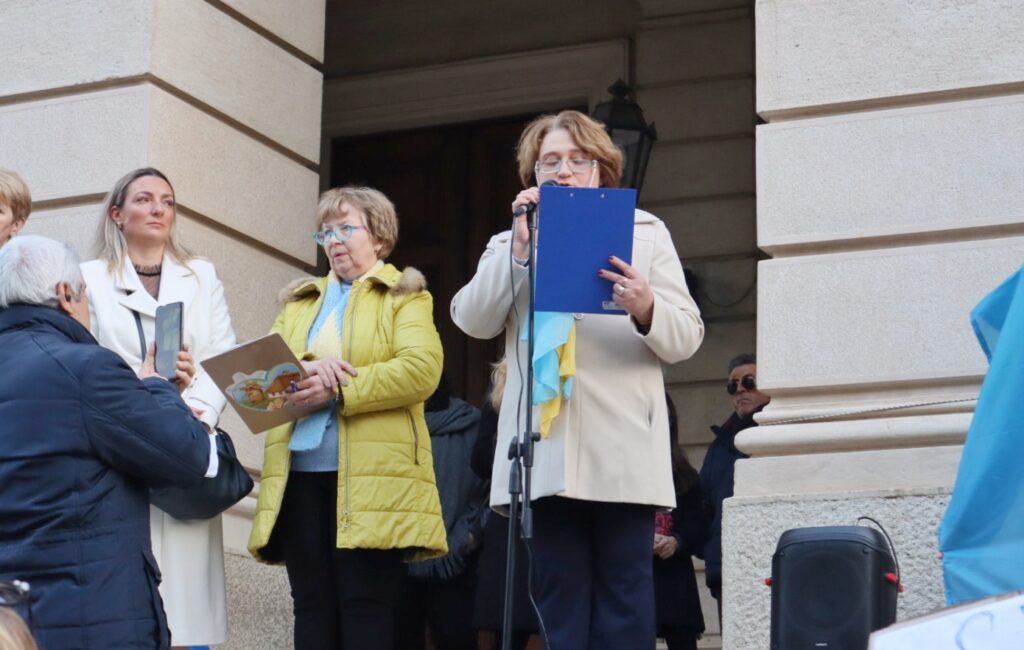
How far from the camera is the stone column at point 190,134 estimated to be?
7695 mm

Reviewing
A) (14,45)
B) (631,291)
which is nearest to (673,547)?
(631,291)

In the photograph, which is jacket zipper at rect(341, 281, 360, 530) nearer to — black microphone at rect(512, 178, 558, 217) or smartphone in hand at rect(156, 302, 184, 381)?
smartphone in hand at rect(156, 302, 184, 381)

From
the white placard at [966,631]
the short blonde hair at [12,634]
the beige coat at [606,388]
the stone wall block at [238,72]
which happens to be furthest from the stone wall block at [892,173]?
the short blonde hair at [12,634]

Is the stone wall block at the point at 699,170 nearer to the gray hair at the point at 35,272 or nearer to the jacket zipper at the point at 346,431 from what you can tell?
the jacket zipper at the point at 346,431

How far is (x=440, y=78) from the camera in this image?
1175cm

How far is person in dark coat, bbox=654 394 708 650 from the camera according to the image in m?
7.56

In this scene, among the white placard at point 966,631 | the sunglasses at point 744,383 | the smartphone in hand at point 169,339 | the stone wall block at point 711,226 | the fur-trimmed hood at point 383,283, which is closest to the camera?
the white placard at point 966,631

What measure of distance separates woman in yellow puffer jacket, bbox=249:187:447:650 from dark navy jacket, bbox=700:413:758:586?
1.51 m

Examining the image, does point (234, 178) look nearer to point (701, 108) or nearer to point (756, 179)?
point (756, 179)

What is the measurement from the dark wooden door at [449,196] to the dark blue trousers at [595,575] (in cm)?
584

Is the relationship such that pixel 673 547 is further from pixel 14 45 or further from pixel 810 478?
pixel 14 45

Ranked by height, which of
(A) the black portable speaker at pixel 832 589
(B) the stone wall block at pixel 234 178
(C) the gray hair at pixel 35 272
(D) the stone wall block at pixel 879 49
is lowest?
(A) the black portable speaker at pixel 832 589

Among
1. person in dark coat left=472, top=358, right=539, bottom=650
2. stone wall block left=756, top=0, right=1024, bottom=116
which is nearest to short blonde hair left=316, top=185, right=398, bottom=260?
person in dark coat left=472, top=358, right=539, bottom=650

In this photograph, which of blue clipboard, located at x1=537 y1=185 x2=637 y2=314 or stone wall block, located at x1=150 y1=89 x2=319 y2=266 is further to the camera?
stone wall block, located at x1=150 y1=89 x2=319 y2=266
